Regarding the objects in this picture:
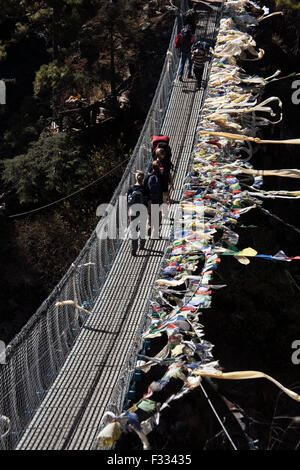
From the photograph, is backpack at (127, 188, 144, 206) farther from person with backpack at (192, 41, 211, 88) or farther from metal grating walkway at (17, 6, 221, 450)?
person with backpack at (192, 41, 211, 88)

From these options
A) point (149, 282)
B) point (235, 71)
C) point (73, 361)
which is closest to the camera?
point (73, 361)

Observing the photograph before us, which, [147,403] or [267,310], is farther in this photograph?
[267,310]

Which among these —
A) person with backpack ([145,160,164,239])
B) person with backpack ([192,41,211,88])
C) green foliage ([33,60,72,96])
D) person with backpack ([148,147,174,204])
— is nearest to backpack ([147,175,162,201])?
person with backpack ([145,160,164,239])

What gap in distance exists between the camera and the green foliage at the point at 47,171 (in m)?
14.7

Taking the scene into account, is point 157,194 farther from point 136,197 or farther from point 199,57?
point 199,57

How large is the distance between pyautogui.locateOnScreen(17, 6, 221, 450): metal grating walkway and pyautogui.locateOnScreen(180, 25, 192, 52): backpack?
4.22 meters

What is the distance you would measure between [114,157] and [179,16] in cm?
441

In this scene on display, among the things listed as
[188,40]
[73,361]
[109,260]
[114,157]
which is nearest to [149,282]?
[109,260]

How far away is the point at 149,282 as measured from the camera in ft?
26.9

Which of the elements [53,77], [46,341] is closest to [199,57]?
[53,77]

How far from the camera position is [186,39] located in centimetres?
1268

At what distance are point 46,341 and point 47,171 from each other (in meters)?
8.44

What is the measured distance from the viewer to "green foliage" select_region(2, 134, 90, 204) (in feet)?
48.2
